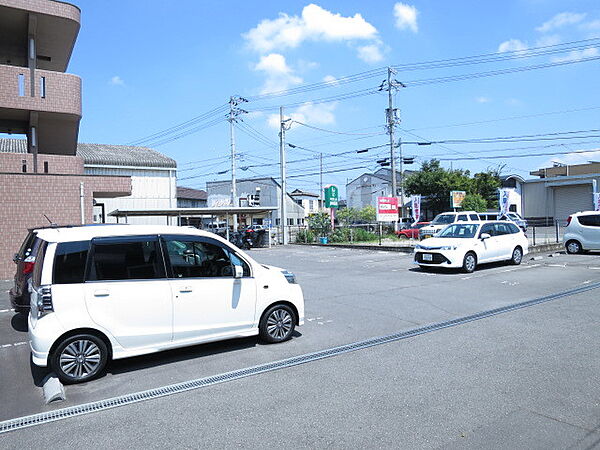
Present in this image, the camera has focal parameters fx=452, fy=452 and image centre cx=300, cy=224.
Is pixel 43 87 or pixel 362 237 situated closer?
pixel 43 87

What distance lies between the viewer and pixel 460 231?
569 inches

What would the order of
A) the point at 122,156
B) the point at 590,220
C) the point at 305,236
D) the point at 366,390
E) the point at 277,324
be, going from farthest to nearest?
the point at 122,156 → the point at 305,236 → the point at 590,220 → the point at 277,324 → the point at 366,390

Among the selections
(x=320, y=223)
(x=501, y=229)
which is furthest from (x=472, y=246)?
(x=320, y=223)

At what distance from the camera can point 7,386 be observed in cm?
501

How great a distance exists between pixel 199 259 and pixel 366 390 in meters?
2.61

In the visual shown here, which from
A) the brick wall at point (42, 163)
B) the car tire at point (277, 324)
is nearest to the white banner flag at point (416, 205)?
the brick wall at point (42, 163)

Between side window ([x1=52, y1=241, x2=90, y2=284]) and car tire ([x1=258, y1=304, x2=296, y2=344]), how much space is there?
2.37 m

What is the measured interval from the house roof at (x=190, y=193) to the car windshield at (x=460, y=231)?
3889 cm

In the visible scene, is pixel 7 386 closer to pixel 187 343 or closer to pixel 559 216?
pixel 187 343

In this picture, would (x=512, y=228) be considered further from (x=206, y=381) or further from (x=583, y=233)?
(x=206, y=381)

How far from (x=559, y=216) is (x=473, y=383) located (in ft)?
150

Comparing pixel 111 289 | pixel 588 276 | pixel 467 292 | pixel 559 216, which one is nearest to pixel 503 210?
pixel 588 276

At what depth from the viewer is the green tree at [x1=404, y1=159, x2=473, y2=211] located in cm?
3762

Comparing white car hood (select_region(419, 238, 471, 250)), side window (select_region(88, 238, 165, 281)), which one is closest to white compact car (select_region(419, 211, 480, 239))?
white car hood (select_region(419, 238, 471, 250))
